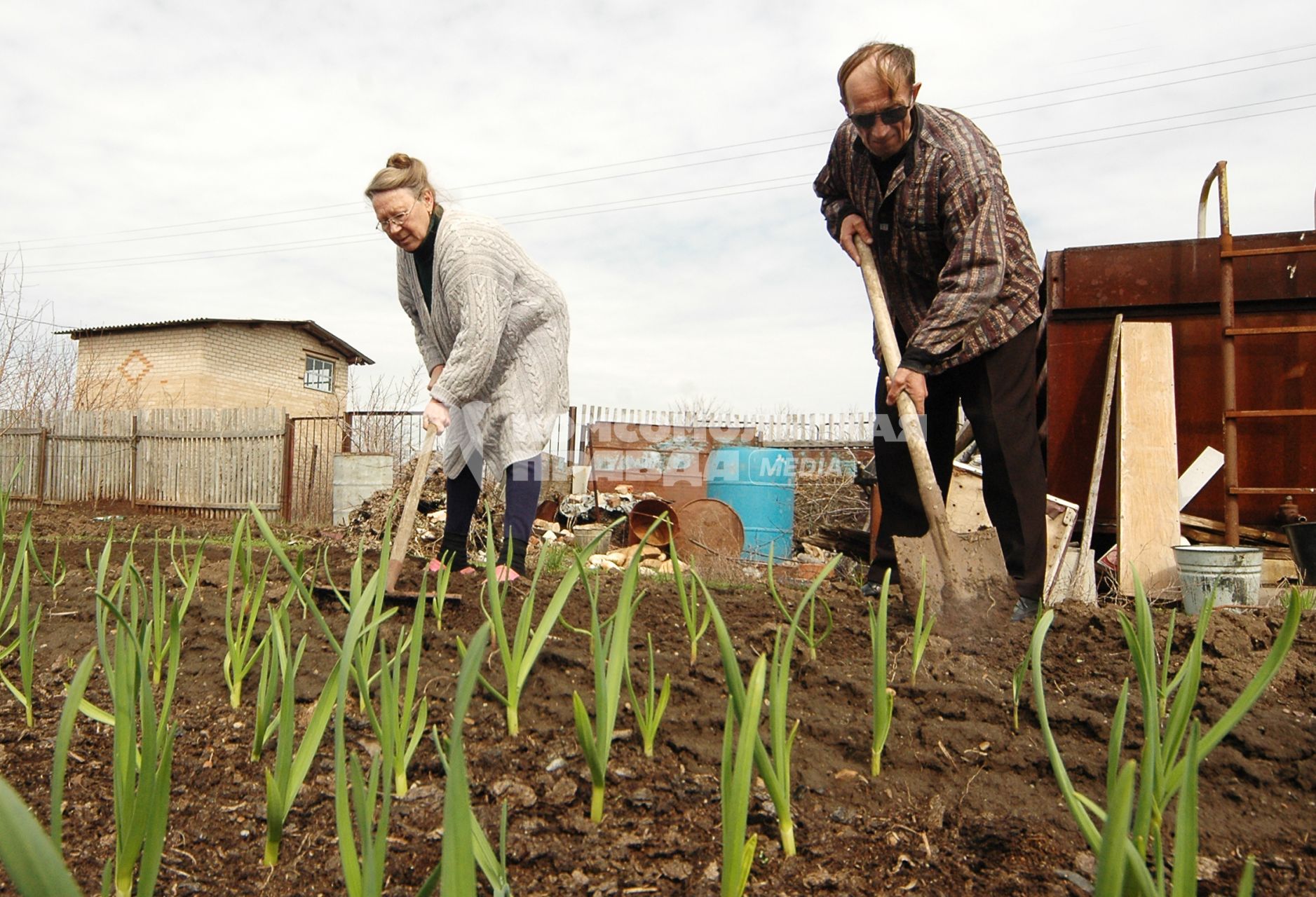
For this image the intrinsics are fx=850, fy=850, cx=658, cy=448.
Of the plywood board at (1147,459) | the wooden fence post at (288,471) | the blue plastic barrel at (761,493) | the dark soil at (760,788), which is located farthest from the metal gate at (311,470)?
the dark soil at (760,788)

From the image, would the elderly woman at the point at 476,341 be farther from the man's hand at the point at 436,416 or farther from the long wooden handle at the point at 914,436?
the long wooden handle at the point at 914,436

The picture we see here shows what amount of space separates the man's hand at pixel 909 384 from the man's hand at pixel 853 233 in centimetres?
61

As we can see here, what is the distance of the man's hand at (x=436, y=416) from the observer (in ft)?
8.83

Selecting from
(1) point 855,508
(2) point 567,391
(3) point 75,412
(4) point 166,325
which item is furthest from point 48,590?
(4) point 166,325

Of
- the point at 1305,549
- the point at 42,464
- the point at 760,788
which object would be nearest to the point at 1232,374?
the point at 1305,549

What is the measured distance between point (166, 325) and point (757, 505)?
805 inches

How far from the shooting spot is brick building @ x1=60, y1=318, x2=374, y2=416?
2197cm

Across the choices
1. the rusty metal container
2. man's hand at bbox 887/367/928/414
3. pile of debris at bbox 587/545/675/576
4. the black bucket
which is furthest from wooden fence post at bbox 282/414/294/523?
the black bucket

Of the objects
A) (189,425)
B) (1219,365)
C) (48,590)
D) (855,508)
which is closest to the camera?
(48,590)

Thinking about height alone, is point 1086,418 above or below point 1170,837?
above

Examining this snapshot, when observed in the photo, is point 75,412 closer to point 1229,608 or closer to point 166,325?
point 166,325

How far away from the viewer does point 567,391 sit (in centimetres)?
326

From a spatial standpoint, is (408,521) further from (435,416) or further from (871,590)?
(871,590)

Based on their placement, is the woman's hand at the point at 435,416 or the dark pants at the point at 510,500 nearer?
the woman's hand at the point at 435,416
